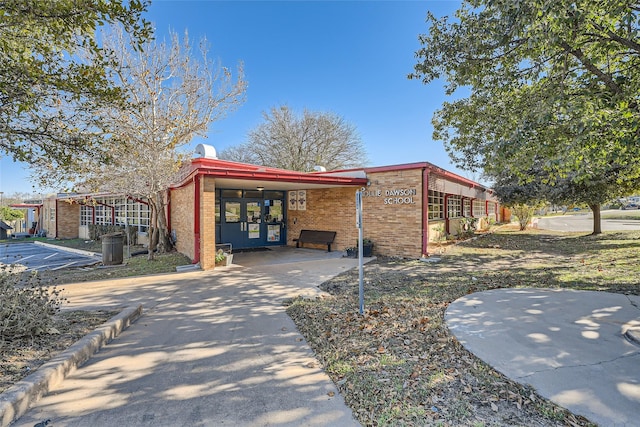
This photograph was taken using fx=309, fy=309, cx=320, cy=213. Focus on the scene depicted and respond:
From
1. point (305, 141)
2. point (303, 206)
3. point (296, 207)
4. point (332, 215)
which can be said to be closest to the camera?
point (332, 215)

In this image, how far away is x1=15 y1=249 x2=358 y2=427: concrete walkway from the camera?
2.66 m

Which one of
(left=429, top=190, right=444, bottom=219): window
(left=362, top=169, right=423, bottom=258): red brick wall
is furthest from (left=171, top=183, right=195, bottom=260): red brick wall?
(left=429, top=190, right=444, bottom=219): window

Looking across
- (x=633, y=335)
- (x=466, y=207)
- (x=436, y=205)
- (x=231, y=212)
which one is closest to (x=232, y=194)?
(x=231, y=212)

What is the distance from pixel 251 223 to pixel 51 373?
10596 millimetres

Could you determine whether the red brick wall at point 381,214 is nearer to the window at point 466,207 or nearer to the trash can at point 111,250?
the trash can at point 111,250

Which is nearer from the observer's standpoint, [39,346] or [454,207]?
[39,346]

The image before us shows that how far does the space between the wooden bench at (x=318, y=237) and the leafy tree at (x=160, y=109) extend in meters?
5.48

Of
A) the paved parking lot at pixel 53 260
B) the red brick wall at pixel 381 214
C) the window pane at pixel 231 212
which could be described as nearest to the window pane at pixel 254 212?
the window pane at pixel 231 212

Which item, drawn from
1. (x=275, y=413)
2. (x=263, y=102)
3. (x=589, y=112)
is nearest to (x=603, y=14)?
(x=589, y=112)

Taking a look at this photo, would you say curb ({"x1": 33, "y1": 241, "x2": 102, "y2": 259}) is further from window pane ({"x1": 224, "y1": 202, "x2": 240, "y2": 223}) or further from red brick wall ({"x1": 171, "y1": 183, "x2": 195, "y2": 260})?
window pane ({"x1": 224, "y1": 202, "x2": 240, "y2": 223})

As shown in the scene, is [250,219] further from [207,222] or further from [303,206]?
[207,222]

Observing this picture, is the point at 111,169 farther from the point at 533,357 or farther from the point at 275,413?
the point at 533,357

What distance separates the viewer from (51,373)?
119 inches

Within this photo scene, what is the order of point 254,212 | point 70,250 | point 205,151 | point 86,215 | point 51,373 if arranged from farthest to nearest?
point 86,215, point 70,250, point 254,212, point 205,151, point 51,373
